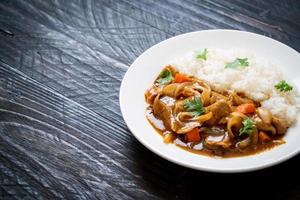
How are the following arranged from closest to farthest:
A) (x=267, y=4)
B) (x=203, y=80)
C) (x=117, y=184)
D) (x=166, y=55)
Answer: (x=117, y=184) → (x=203, y=80) → (x=166, y=55) → (x=267, y=4)

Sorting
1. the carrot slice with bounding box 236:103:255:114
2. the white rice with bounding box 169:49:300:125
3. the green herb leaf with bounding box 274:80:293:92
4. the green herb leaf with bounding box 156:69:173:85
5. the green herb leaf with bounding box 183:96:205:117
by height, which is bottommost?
the green herb leaf with bounding box 156:69:173:85

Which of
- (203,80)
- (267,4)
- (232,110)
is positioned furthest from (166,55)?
(267,4)

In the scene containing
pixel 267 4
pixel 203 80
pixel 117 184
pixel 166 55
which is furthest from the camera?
pixel 267 4

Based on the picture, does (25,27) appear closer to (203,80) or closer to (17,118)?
(17,118)

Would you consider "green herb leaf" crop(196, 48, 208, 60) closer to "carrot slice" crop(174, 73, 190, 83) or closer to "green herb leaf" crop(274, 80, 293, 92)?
"carrot slice" crop(174, 73, 190, 83)

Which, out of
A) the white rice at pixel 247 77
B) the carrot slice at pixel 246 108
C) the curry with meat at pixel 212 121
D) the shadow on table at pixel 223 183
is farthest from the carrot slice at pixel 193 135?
the white rice at pixel 247 77

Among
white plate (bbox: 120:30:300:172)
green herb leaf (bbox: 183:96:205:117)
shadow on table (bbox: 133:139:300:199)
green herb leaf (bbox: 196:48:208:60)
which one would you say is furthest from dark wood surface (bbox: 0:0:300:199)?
green herb leaf (bbox: 196:48:208:60)

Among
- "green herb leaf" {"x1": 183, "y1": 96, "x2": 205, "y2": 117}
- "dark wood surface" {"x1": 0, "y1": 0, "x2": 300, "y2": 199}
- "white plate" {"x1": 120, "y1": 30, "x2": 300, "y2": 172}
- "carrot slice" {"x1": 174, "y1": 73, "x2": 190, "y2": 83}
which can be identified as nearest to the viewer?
"white plate" {"x1": 120, "y1": 30, "x2": 300, "y2": 172}

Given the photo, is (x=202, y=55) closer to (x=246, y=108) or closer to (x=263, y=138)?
(x=246, y=108)
